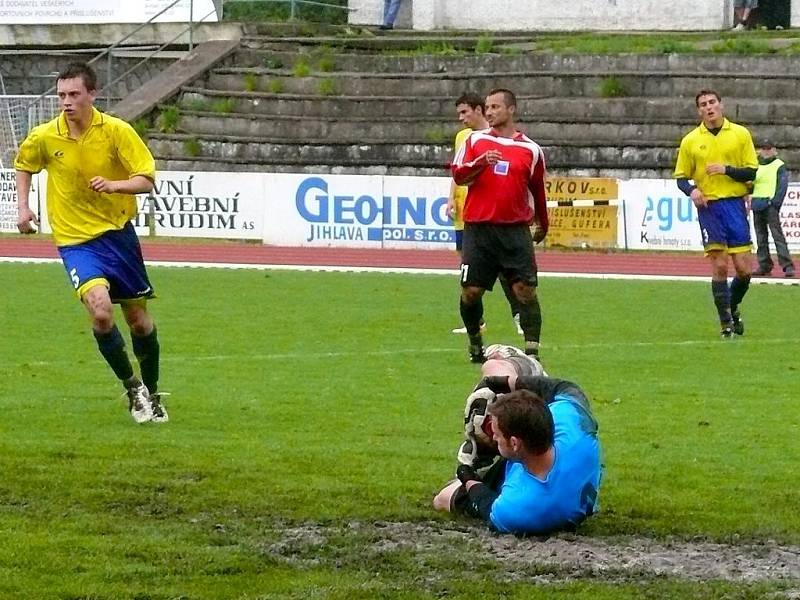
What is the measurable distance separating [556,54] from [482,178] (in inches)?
925

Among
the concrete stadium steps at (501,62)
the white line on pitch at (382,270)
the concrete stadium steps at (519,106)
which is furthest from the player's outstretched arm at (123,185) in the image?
the concrete stadium steps at (501,62)

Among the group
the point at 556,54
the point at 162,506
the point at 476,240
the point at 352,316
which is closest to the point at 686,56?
the point at 556,54

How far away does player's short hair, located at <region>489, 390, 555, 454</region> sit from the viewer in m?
6.52

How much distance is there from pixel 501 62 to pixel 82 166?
A: 26246 millimetres

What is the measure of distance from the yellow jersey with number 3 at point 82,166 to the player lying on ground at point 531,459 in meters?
3.29

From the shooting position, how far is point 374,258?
26.4 metres

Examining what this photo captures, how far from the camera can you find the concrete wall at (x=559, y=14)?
38.6 metres

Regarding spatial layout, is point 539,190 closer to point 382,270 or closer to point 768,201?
point 382,270

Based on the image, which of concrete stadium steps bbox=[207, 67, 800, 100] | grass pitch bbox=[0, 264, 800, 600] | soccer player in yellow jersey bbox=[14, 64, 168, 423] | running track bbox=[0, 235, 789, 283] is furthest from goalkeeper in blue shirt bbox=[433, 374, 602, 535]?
concrete stadium steps bbox=[207, 67, 800, 100]

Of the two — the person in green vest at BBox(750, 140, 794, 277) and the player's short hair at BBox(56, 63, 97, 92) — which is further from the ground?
the player's short hair at BBox(56, 63, 97, 92)

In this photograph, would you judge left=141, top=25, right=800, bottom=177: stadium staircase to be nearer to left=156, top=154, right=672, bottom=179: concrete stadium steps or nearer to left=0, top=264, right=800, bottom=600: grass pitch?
left=156, top=154, right=672, bottom=179: concrete stadium steps

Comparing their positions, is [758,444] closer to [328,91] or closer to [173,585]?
[173,585]

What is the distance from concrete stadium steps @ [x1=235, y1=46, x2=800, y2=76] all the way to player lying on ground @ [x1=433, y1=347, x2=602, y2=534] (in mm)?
26599

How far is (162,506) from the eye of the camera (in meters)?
7.25
